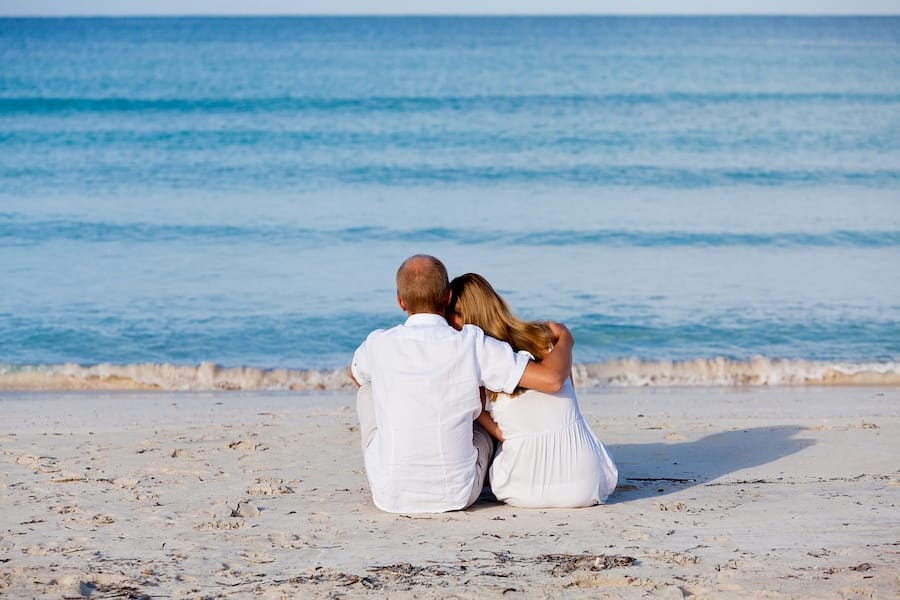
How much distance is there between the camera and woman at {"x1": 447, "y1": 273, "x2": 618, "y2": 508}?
188 inches

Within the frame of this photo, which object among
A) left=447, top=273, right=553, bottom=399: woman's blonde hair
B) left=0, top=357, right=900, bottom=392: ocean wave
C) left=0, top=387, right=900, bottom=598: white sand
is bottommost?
left=0, top=387, right=900, bottom=598: white sand

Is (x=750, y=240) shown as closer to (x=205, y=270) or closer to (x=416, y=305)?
(x=205, y=270)

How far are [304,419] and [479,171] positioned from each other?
14.6 m

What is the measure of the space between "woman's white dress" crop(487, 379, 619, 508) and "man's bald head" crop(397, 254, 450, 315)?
1.91 ft

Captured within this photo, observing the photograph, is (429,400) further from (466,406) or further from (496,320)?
(496,320)

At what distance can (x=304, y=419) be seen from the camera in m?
7.49

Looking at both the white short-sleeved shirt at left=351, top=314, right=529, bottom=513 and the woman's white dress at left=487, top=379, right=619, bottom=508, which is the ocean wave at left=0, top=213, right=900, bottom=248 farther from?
the white short-sleeved shirt at left=351, top=314, right=529, bottom=513

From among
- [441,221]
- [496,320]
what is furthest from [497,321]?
[441,221]

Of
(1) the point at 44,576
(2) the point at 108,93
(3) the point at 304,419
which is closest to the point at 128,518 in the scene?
(1) the point at 44,576

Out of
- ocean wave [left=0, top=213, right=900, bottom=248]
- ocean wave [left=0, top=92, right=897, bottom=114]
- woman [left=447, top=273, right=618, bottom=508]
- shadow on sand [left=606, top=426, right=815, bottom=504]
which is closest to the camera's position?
woman [left=447, top=273, right=618, bottom=508]

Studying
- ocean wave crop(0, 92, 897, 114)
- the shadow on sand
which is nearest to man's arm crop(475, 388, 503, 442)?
the shadow on sand

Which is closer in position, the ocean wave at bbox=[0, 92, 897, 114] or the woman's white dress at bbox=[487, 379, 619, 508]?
the woman's white dress at bbox=[487, 379, 619, 508]

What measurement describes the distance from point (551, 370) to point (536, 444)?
1.39ft

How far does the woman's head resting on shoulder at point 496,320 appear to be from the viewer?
4680mm
